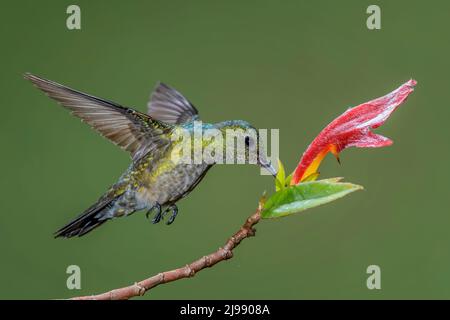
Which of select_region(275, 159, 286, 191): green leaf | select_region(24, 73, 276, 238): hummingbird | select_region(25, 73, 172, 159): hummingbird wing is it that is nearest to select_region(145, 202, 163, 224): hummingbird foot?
select_region(24, 73, 276, 238): hummingbird

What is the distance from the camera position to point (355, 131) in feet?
3.03

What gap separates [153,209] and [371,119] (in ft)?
1.34

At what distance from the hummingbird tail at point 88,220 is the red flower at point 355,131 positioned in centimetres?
35

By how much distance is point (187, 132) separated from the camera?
41.9 inches

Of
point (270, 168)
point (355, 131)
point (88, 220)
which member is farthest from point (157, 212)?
point (355, 131)

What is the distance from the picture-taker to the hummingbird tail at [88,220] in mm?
971

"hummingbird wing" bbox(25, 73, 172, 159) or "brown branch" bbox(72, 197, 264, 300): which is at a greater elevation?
"hummingbird wing" bbox(25, 73, 172, 159)

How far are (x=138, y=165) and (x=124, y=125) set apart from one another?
0.08 meters

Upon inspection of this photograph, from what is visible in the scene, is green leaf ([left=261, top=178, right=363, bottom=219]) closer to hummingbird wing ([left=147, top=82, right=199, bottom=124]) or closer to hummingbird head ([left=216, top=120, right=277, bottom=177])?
hummingbird head ([left=216, top=120, right=277, bottom=177])

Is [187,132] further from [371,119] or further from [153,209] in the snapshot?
[371,119]

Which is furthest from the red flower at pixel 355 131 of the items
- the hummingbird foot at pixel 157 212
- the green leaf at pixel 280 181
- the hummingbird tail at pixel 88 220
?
the hummingbird tail at pixel 88 220

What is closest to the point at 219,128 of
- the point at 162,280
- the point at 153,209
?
the point at 153,209

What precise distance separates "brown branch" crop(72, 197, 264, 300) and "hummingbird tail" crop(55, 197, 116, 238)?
0.58 ft

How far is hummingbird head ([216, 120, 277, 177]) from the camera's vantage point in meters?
0.94
